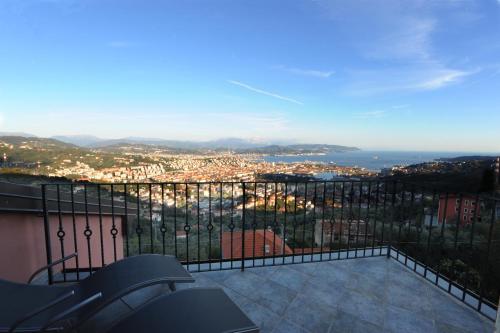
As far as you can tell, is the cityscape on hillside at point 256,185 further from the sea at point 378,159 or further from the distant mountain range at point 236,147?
the distant mountain range at point 236,147

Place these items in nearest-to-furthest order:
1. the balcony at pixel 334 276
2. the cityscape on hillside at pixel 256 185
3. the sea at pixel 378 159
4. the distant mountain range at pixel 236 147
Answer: the cityscape on hillside at pixel 256 185 → the balcony at pixel 334 276 → the sea at pixel 378 159 → the distant mountain range at pixel 236 147

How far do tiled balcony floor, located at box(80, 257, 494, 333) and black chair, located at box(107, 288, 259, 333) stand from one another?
857mm

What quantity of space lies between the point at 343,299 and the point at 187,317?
2000 mm

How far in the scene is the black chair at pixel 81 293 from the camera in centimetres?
151

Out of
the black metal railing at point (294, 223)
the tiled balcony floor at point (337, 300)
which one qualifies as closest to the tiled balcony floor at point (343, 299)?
the tiled balcony floor at point (337, 300)

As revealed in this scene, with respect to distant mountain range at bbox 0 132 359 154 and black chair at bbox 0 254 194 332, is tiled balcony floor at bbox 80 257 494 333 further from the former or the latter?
distant mountain range at bbox 0 132 359 154

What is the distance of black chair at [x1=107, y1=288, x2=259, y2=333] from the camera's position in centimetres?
130

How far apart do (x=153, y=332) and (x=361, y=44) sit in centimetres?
1056

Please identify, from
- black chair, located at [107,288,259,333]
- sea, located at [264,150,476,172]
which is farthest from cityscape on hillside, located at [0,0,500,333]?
sea, located at [264,150,476,172]

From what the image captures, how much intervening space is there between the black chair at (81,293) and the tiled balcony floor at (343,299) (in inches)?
40.1

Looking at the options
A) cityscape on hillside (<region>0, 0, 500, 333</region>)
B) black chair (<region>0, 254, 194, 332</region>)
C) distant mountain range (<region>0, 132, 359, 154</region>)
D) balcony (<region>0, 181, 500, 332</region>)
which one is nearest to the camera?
black chair (<region>0, 254, 194, 332</region>)

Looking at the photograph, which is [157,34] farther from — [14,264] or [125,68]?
[14,264]

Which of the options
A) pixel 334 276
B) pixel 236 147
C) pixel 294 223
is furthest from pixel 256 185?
pixel 236 147

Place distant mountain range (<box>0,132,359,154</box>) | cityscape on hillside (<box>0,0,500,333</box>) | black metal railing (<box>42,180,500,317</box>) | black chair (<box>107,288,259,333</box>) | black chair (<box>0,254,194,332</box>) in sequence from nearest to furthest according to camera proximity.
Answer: black chair (<box>107,288,259,333</box>) < black chair (<box>0,254,194,332</box>) < cityscape on hillside (<box>0,0,500,333</box>) < black metal railing (<box>42,180,500,317</box>) < distant mountain range (<box>0,132,359,154</box>)
